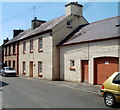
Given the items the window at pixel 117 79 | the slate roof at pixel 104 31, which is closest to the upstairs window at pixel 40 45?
the slate roof at pixel 104 31

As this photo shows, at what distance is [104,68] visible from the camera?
14406 mm

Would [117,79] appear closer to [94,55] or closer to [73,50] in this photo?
[94,55]

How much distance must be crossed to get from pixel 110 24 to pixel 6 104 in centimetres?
1219

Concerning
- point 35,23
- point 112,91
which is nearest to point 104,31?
point 112,91

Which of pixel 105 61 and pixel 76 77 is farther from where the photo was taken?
pixel 76 77

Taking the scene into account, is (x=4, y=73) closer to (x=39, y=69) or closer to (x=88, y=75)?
(x=39, y=69)

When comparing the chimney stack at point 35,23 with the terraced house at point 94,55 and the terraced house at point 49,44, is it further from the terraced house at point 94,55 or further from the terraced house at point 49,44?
the terraced house at point 94,55

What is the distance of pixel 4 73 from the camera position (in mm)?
26922

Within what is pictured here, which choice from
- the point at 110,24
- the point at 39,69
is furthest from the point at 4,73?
the point at 110,24

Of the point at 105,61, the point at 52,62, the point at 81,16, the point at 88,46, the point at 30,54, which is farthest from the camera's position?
the point at 30,54

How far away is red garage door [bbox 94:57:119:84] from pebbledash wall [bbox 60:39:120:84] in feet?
1.11

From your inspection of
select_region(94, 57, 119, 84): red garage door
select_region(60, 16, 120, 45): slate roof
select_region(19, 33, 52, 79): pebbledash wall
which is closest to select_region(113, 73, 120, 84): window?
select_region(94, 57, 119, 84): red garage door

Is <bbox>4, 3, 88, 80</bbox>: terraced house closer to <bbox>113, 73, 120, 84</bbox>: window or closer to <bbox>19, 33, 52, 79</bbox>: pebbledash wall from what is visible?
<bbox>19, 33, 52, 79</bbox>: pebbledash wall

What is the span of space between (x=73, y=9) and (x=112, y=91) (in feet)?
51.2
